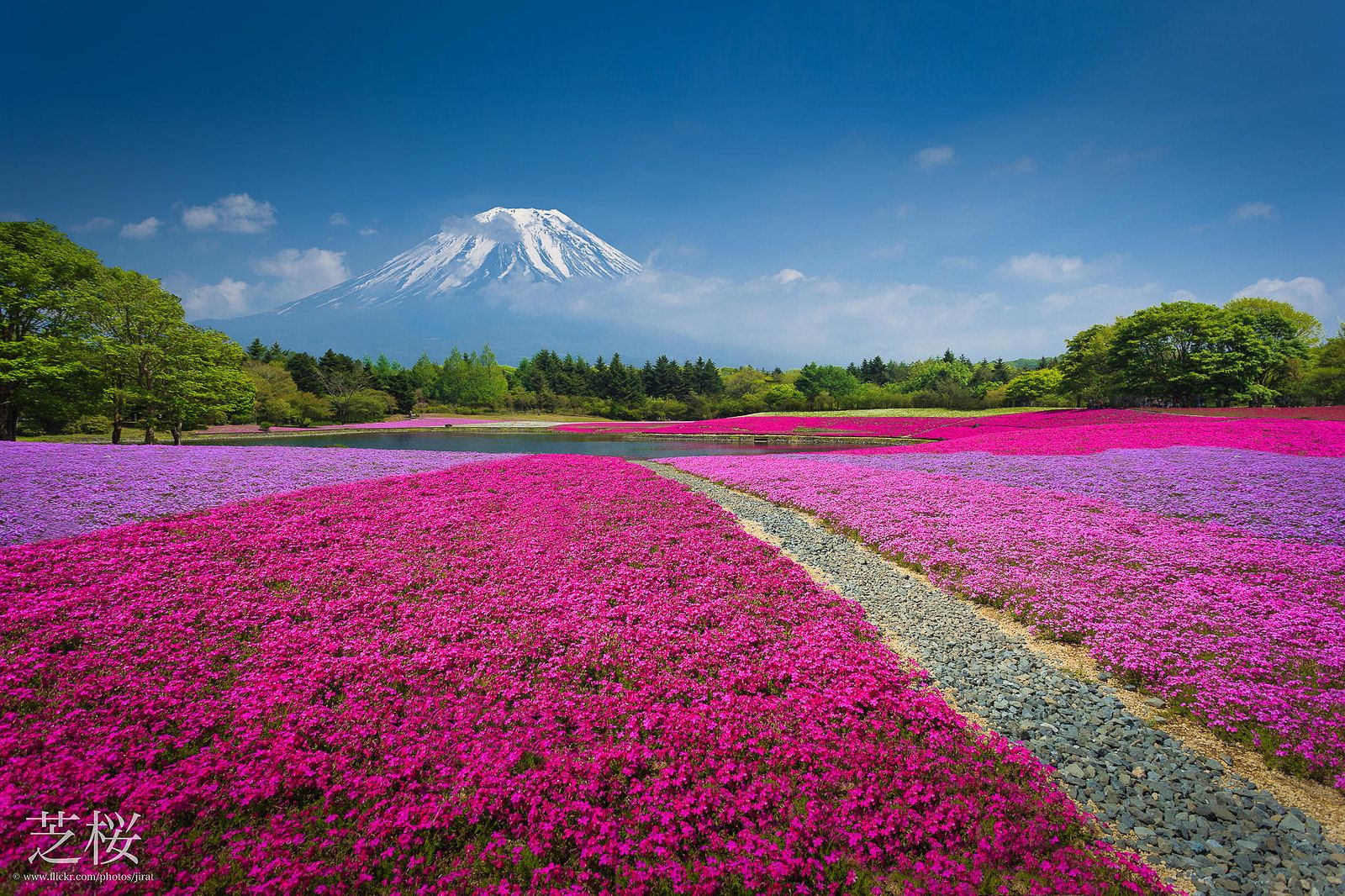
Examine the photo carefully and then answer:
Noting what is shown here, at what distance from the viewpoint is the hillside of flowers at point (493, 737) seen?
3670mm

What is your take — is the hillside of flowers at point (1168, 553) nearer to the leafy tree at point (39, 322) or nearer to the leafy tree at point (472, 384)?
the leafy tree at point (39, 322)

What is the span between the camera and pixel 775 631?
7.37 m

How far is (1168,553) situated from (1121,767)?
713cm

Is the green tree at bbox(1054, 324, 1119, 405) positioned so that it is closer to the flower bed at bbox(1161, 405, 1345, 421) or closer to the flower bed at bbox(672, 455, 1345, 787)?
the flower bed at bbox(1161, 405, 1345, 421)

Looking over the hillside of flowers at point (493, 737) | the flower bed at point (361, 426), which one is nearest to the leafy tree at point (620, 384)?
the flower bed at point (361, 426)

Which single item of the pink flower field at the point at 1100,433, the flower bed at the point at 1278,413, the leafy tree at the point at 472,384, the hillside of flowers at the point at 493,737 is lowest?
the hillside of flowers at the point at 493,737

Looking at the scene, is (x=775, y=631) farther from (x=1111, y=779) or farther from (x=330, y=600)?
(x=330, y=600)

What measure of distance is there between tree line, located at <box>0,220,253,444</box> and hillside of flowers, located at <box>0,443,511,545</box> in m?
8.51

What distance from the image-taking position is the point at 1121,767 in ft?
17.0

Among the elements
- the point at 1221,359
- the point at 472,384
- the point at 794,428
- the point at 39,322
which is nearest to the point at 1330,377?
the point at 1221,359

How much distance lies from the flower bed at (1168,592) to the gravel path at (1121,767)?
79cm

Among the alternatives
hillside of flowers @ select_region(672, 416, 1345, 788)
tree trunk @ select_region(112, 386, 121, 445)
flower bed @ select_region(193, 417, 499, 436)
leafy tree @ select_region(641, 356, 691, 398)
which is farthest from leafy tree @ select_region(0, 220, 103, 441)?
leafy tree @ select_region(641, 356, 691, 398)

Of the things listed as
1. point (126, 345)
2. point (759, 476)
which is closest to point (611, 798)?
point (759, 476)

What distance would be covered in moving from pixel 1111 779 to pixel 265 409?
8082 cm
